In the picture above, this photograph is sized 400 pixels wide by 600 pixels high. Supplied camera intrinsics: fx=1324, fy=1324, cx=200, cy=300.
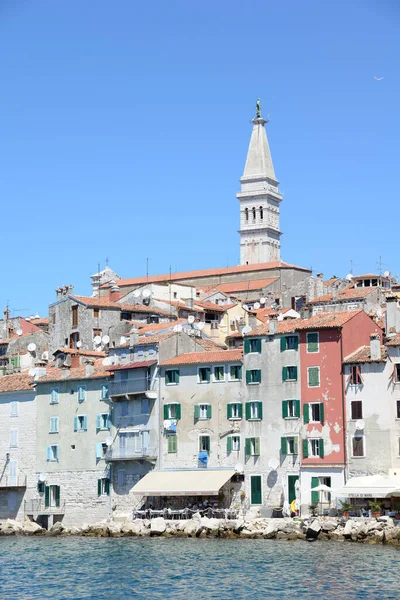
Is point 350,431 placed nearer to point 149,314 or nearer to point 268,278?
point 149,314

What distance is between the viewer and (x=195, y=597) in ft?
147

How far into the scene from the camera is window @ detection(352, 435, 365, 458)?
211 ft

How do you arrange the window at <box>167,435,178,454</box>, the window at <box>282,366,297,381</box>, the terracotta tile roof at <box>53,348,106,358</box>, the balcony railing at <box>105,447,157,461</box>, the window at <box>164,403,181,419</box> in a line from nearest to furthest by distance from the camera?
1. the window at <box>282,366,297,381</box>
2. the window at <box>167,435,178,454</box>
3. the window at <box>164,403,181,419</box>
4. the balcony railing at <box>105,447,157,461</box>
5. the terracotta tile roof at <box>53,348,106,358</box>

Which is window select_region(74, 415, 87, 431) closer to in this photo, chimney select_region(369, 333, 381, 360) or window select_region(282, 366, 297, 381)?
window select_region(282, 366, 297, 381)

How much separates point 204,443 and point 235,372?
4.10 meters

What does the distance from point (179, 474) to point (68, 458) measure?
902 cm

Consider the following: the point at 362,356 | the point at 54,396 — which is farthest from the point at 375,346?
the point at 54,396

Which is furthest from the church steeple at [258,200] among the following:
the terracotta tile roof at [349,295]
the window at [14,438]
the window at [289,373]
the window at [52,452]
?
the window at [289,373]

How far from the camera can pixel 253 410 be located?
68.3 meters

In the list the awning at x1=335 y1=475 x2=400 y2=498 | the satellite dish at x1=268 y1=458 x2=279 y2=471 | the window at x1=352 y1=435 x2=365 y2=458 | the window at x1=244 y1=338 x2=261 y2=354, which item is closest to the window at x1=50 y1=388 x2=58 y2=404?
the window at x1=244 y1=338 x2=261 y2=354

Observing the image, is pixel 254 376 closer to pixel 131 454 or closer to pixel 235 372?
pixel 235 372

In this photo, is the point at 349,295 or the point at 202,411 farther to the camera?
the point at 349,295

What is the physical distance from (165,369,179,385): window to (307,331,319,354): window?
812 centimetres

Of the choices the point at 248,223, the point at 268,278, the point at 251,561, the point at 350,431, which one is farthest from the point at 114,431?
the point at 248,223
